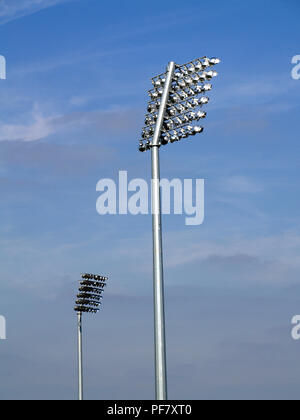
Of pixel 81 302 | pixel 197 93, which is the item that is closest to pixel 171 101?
pixel 197 93

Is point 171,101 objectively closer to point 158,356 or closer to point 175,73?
point 175,73

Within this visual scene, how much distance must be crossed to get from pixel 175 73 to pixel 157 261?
594cm

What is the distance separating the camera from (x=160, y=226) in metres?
22.1

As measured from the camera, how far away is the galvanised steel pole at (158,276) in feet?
68.6

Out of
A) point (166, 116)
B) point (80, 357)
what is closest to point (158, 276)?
point (166, 116)

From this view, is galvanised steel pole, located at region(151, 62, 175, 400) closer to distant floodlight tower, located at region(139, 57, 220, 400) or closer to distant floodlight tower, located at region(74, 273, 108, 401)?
distant floodlight tower, located at region(139, 57, 220, 400)

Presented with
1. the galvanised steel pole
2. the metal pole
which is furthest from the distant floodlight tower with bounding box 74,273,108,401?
the galvanised steel pole

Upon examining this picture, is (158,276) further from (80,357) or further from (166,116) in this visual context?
(80,357)

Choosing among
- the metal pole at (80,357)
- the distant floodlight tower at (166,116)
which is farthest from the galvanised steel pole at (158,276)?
the metal pole at (80,357)
